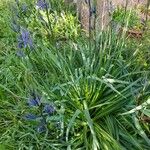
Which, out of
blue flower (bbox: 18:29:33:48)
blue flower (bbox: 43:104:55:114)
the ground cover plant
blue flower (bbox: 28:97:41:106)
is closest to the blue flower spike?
the ground cover plant

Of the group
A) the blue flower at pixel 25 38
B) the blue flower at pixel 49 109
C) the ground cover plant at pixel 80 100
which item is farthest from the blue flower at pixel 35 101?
the blue flower at pixel 25 38

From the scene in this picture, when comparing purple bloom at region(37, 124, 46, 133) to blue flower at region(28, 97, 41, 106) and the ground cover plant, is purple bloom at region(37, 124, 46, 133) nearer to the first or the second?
the ground cover plant

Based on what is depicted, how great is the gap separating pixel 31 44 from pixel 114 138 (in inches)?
43.8

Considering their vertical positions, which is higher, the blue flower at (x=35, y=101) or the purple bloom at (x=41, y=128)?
the blue flower at (x=35, y=101)

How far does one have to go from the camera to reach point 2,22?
609 centimetres

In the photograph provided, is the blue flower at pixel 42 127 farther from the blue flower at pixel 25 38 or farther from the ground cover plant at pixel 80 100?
the blue flower at pixel 25 38

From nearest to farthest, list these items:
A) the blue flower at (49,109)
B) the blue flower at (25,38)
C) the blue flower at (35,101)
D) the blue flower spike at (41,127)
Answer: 1. the blue flower at (35,101)
2. the blue flower at (49,109)
3. the blue flower spike at (41,127)
4. the blue flower at (25,38)

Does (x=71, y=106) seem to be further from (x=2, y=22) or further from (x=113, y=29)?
(x=2, y=22)

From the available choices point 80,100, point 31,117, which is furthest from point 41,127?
point 80,100

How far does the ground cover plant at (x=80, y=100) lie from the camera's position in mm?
3309

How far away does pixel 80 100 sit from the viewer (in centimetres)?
355

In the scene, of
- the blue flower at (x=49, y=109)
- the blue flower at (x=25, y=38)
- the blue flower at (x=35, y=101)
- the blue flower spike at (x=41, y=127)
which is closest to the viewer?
the blue flower at (x=35, y=101)

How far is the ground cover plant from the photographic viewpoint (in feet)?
10.9

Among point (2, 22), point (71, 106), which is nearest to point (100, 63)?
point (71, 106)
